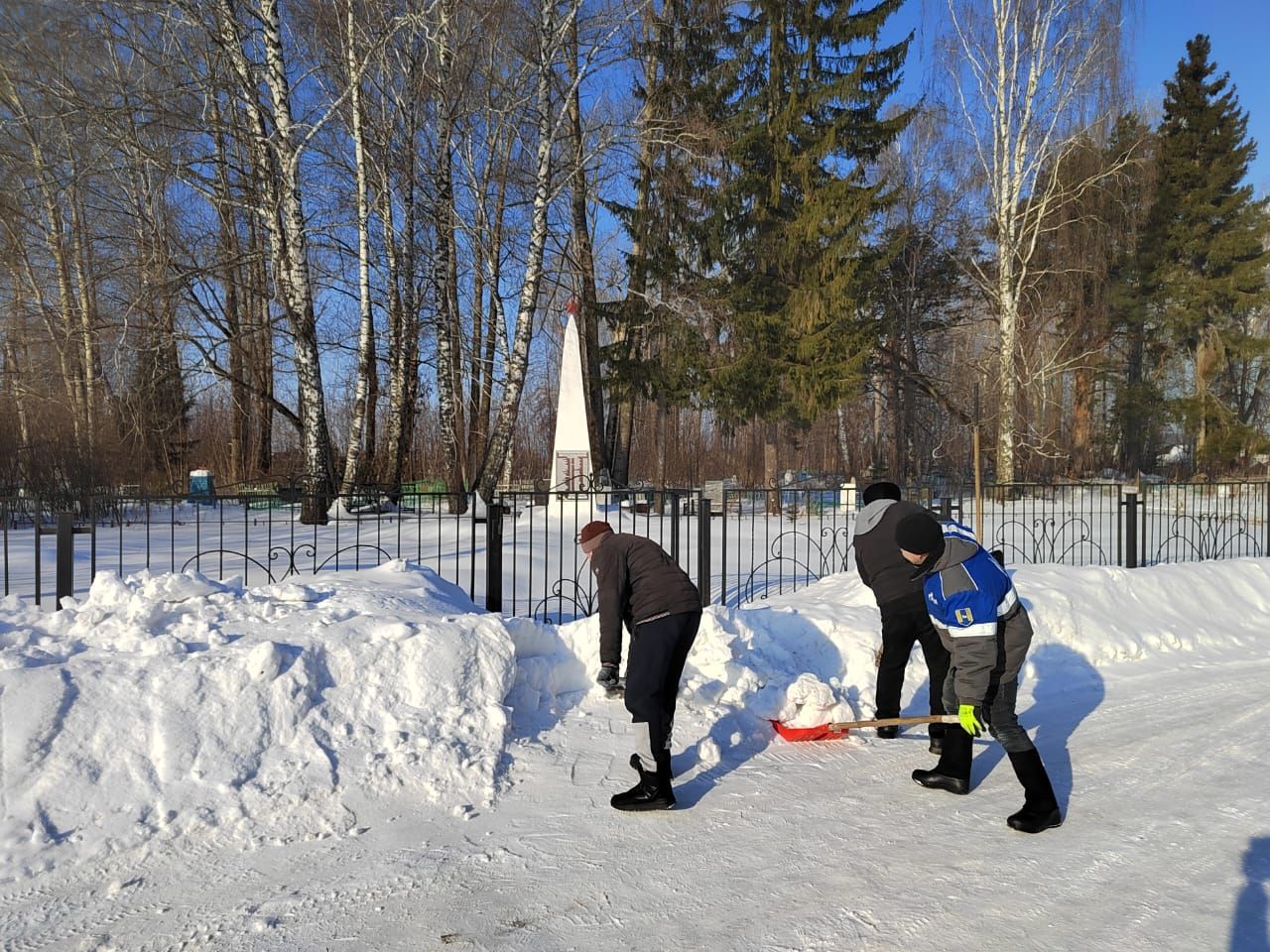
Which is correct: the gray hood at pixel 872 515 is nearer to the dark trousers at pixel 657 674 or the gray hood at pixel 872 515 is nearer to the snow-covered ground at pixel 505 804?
the snow-covered ground at pixel 505 804

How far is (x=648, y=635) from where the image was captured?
4160 millimetres

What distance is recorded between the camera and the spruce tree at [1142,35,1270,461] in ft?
83.5

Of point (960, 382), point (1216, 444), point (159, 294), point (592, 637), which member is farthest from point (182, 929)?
point (960, 382)

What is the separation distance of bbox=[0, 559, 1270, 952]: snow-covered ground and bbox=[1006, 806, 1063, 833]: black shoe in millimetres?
57

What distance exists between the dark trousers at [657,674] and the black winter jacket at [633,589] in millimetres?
69

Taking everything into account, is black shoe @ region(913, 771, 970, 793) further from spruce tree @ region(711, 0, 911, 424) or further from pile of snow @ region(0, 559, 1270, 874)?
spruce tree @ region(711, 0, 911, 424)

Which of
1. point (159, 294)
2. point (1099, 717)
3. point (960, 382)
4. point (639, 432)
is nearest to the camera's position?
point (1099, 717)

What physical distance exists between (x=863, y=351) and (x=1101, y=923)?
17235 mm

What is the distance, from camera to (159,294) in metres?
14.7

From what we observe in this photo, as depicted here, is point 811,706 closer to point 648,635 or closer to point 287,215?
point 648,635

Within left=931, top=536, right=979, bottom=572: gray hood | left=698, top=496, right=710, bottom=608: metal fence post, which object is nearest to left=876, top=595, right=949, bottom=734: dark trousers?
left=931, top=536, right=979, bottom=572: gray hood

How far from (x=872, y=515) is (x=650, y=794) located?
231cm

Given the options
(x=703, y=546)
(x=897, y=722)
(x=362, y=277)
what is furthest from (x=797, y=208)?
(x=897, y=722)

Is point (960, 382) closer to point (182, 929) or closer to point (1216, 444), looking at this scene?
point (1216, 444)
